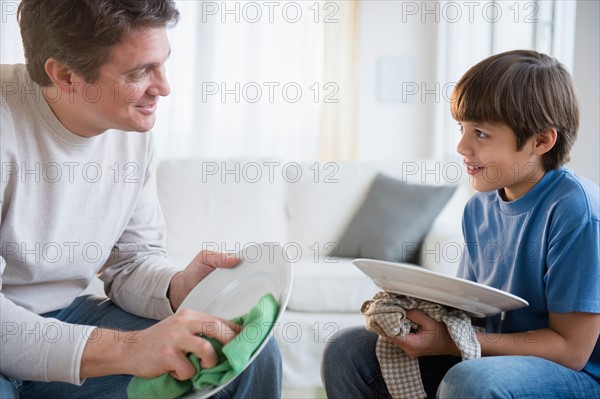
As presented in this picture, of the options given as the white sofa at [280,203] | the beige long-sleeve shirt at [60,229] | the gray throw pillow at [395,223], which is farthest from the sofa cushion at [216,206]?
the beige long-sleeve shirt at [60,229]

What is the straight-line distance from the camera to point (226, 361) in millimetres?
1127

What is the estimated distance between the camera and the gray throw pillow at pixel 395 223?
3.19 m

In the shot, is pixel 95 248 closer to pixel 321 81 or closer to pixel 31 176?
pixel 31 176

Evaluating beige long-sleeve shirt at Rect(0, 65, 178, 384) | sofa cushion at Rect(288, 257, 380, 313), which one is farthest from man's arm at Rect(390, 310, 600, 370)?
sofa cushion at Rect(288, 257, 380, 313)

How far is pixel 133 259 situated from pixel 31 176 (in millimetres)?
358

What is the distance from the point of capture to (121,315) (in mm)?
1581

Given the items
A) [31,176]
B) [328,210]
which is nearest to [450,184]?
[328,210]

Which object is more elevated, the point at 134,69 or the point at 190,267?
the point at 134,69

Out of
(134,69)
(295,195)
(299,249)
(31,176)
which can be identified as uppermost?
(134,69)

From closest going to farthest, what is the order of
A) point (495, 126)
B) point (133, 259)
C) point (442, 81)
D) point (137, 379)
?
point (137, 379) → point (495, 126) → point (133, 259) → point (442, 81)

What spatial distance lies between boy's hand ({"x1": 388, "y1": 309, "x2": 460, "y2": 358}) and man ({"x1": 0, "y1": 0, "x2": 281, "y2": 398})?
0.89 ft

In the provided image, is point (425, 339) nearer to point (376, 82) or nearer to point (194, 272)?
point (194, 272)

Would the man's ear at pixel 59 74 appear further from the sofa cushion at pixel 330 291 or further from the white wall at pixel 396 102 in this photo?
the white wall at pixel 396 102

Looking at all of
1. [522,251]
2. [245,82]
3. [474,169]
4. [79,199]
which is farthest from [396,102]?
[79,199]
